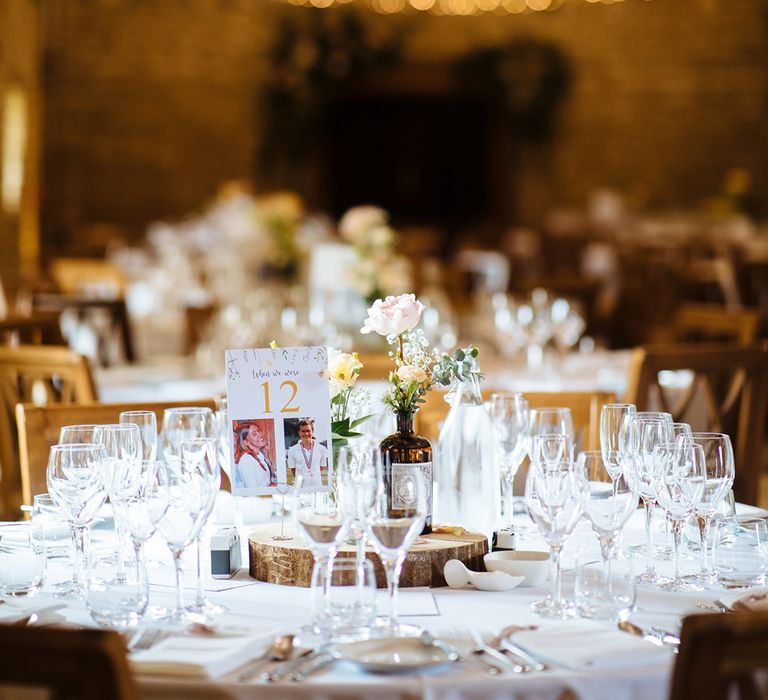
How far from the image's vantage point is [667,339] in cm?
891

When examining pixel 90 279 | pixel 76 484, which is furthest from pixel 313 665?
pixel 90 279

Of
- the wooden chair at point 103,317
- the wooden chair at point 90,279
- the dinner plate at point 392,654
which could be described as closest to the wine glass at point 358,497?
the dinner plate at point 392,654

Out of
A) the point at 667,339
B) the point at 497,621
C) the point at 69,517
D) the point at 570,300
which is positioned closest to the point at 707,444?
the point at 497,621

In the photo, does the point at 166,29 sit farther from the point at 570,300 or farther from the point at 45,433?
the point at 45,433

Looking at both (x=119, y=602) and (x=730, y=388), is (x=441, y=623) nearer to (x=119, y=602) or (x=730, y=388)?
(x=119, y=602)

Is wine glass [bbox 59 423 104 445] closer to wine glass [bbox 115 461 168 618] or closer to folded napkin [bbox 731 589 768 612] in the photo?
wine glass [bbox 115 461 168 618]

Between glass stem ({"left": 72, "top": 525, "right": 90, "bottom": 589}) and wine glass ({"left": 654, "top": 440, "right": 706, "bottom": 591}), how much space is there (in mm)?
970

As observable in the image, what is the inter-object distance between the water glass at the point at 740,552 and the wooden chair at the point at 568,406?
78cm

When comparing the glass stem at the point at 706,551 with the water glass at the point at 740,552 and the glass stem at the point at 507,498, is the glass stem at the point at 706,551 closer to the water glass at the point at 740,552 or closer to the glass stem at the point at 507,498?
the water glass at the point at 740,552

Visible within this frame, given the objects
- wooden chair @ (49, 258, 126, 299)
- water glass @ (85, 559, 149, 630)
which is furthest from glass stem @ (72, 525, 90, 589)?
wooden chair @ (49, 258, 126, 299)

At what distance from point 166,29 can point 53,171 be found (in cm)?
226

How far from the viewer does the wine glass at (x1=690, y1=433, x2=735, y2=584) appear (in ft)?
6.61

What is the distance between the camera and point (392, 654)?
156 centimetres

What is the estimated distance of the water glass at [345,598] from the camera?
1.69m
